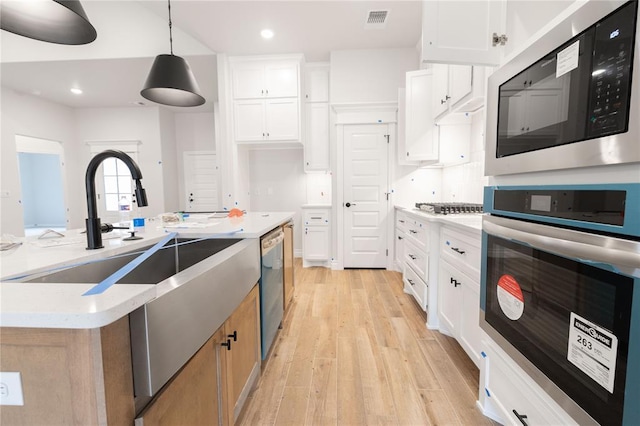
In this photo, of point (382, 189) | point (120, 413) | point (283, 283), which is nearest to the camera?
point (120, 413)

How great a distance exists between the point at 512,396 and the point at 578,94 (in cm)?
109

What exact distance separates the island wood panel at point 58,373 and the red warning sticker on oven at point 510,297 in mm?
1212

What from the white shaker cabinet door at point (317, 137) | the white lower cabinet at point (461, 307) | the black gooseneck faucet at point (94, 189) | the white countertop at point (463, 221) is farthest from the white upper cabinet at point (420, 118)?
the black gooseneck faucet at point (94, 189)

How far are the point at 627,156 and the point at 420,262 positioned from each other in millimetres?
2020

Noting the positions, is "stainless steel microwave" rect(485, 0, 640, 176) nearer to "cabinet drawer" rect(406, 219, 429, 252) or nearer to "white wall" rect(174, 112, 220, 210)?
"cabinet drawer" rect(406, 219, 429, 252)

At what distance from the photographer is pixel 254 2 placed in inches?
113

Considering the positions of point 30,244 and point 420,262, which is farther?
point 420,262

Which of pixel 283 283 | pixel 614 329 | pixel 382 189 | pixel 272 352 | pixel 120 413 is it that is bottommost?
pixel 272 352

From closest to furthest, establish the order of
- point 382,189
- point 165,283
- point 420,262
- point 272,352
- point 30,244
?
point 165,283 → point 30,244 → point 272,352 → point 420,262 → point 382,189

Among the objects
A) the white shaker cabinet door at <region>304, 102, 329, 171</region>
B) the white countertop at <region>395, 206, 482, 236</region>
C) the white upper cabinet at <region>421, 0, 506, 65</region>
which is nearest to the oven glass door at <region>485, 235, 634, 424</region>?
the white countertop at <region>395, 206, 482, 236</region>

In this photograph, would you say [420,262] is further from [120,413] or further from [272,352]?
[120,413]

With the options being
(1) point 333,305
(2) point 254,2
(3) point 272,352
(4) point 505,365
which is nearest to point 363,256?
(1) point 333,305

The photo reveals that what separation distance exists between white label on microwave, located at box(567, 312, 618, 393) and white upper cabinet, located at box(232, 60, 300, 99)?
3788 mm

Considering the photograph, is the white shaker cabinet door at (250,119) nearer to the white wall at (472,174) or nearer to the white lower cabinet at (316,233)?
A: the white lower cabinet at (316,233)
